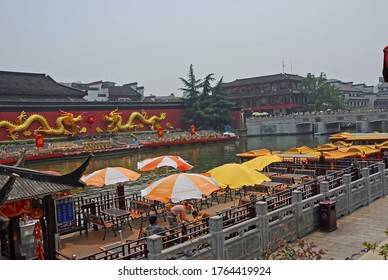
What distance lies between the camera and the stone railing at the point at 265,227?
19.8 ft

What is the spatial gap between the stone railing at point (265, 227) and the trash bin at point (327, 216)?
0.36ft

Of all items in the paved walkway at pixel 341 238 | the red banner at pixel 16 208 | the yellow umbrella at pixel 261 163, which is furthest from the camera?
the yellow umbrella at pixel 261 163

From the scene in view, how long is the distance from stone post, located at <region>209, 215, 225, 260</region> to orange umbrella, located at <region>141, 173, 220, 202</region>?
3.48ft

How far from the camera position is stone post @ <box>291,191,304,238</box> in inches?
325

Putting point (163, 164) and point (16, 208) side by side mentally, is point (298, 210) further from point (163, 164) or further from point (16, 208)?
point (16, 208)

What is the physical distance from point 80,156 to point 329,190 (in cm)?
2635

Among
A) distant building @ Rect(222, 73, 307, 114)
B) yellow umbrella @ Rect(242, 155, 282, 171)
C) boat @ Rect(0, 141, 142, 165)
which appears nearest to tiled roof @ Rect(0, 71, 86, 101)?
boat @ Rect(0, 141, 142, 165)

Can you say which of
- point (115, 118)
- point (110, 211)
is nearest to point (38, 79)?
point (115, 118)

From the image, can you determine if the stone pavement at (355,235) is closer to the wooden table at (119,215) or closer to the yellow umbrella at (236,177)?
the yellow umbrella at (236,177)

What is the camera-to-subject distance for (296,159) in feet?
50.2

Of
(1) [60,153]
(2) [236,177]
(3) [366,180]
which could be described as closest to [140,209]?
(2) [236,177]

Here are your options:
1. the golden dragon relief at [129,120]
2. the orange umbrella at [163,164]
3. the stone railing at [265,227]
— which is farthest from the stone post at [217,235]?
the golden dragon relief at [129,120]

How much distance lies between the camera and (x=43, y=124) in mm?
35094
